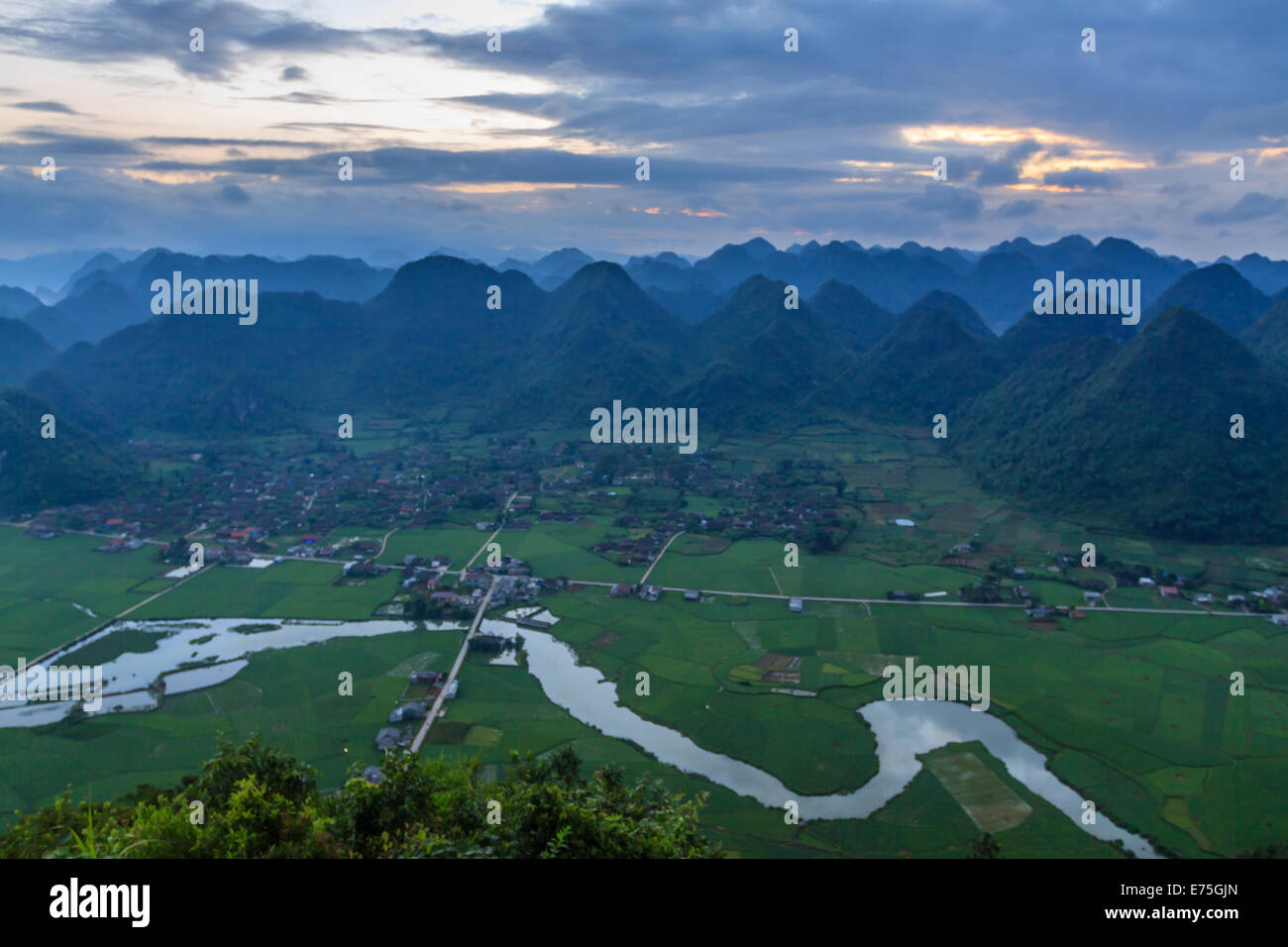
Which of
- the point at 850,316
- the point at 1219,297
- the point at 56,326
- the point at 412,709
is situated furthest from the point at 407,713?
the point at 56,326

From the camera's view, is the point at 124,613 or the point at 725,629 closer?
the point at 725,629

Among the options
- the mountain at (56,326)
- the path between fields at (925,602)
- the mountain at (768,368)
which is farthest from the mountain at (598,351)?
the mountain at (56,326)

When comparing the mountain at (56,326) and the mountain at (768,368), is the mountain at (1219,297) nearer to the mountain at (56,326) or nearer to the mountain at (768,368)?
the mountain at (768,368)

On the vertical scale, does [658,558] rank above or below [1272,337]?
below

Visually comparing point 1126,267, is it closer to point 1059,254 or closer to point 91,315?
point 1059,254

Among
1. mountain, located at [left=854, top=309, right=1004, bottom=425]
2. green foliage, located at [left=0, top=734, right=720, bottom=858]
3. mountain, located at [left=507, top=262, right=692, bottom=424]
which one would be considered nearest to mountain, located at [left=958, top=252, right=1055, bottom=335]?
mountain, located at [left=854, top=309, right=1004, bottom=425]
